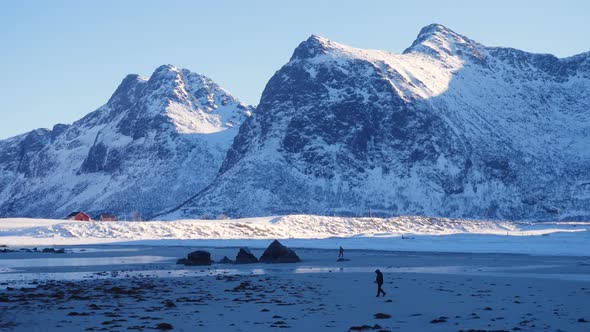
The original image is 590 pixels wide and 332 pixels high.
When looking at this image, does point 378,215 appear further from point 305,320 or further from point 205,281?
point 305,320

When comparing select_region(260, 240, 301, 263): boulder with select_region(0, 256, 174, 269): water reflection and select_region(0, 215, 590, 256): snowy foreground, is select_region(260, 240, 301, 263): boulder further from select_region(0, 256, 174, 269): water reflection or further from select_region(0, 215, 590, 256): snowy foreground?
select_region(0, 215, 590, 256): snowy foreground

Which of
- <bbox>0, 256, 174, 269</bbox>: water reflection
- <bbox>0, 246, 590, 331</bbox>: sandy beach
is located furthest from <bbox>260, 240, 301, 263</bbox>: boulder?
<bbox>0, 246, 590, 331</bbox>: sandy beach

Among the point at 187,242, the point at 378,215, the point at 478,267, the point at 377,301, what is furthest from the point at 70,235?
the point at 378,215

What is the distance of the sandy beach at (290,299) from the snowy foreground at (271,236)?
147ft

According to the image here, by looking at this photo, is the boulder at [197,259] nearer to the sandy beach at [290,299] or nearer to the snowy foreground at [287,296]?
the snowy foreground at [287,296]

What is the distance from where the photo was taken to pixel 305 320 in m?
27.3

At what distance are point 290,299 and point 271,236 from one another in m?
90.3

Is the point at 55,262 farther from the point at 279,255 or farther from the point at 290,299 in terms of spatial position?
the point at 290,299

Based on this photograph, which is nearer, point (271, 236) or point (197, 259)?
point (197, 259)

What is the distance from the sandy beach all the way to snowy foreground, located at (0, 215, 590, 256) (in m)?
44.7

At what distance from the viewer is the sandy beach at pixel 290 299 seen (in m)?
26.2

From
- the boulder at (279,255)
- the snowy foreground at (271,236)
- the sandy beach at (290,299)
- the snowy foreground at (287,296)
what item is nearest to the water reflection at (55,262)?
the snowy foreground at (287,296)

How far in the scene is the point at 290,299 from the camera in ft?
111

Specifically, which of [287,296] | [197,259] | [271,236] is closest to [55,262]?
[197,259]
